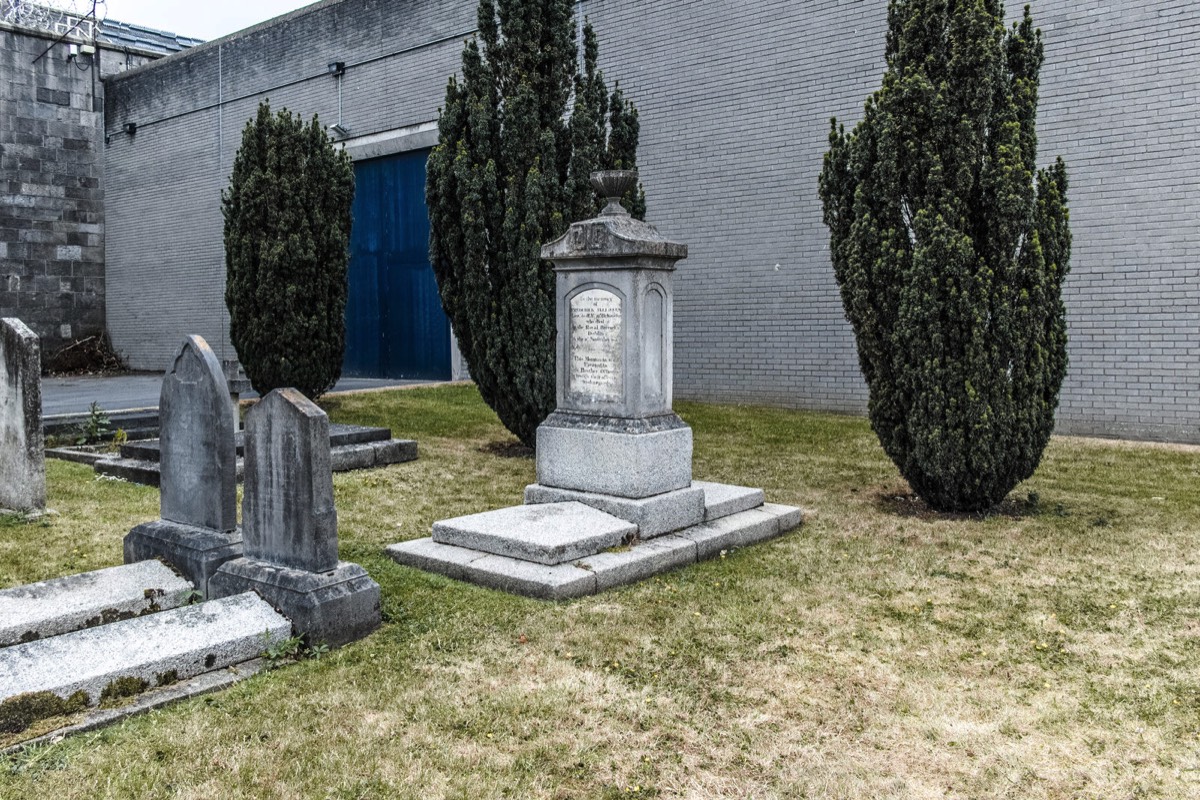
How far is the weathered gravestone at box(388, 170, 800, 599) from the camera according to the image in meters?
5.49

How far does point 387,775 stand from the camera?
297 cm

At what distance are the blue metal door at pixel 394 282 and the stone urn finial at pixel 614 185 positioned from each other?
978 centimetres

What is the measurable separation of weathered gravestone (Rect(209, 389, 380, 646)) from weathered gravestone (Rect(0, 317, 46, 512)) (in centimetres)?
306

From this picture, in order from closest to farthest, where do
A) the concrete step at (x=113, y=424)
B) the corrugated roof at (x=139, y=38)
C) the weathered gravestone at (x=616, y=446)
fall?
1. the weathered gravestone at (x=616, y=446)
2. the concrete step at (x=113, y=424)
3. the corrugated roof at (x=139, y=38)

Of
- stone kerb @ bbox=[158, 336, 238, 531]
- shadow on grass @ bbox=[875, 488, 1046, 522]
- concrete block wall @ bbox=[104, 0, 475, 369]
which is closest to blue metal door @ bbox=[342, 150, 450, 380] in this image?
concrete block wall @ bbox=[104, 0, 475, 369]

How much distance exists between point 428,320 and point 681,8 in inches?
258

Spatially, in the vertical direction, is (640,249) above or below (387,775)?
above

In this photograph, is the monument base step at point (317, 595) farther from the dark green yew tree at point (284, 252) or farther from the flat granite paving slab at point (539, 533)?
the dark green yew tree at point (284, 252)

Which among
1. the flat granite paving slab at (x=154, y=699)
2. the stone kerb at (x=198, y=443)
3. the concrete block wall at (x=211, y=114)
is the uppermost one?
the concrete block wall at (x=211, y=114)

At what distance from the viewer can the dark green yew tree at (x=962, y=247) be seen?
6219mm

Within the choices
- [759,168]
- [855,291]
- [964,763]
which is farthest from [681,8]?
[964,763]

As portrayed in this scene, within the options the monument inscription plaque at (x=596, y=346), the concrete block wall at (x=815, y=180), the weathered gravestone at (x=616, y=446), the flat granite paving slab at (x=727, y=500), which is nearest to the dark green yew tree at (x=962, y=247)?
the flat granite paving slab at (x=727, y=500)

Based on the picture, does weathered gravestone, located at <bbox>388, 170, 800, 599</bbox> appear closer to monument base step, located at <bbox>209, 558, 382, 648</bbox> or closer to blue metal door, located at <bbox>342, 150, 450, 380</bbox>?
monument base step, located at <bbox>209, 558, 382, 648</bbox>

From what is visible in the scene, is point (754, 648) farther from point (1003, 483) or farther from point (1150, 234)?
point (1150, 234)
